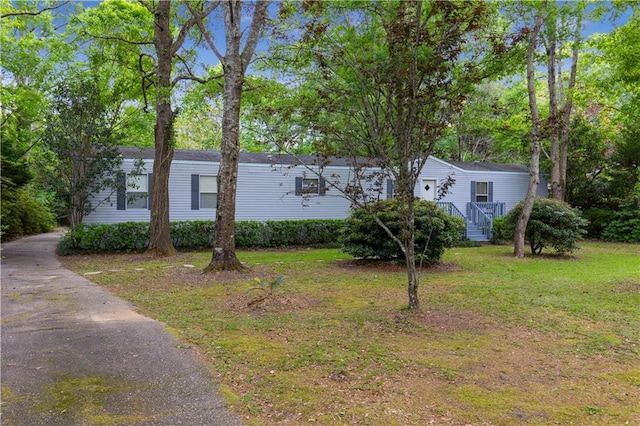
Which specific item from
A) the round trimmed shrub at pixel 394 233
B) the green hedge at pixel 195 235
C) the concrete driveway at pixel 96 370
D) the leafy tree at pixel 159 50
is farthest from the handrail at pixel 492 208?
the concrete driveway at pixel 96 370

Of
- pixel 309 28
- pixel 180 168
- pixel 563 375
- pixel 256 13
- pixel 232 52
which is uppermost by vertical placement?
pixel 256 13

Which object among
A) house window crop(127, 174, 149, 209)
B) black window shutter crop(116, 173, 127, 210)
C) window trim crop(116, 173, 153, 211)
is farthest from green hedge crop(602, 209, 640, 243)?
black window shutter crop(116, 173, 127, 210)

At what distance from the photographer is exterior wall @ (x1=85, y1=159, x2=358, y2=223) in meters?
13.7

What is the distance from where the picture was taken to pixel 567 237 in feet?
37.4

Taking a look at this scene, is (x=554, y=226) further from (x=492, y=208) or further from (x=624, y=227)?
(x=624, y=227)

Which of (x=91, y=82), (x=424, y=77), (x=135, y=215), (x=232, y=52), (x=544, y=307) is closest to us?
(x=424, y=77)

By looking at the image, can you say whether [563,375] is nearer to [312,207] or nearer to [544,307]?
[544,307]

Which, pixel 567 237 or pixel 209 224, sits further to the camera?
pixel 209 224

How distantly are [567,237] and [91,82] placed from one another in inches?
529

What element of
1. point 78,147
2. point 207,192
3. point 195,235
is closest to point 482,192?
point 207,192

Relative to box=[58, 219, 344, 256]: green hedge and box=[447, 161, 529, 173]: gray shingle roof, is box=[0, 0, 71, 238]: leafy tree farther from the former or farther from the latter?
box=[447, 161, 529, 173]: gray shingle roof

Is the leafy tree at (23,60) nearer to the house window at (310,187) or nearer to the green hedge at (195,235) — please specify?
the green hedge at (195,235)

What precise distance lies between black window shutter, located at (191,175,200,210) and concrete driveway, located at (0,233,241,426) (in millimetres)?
8386

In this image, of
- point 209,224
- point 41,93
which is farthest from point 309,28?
point 41,93
